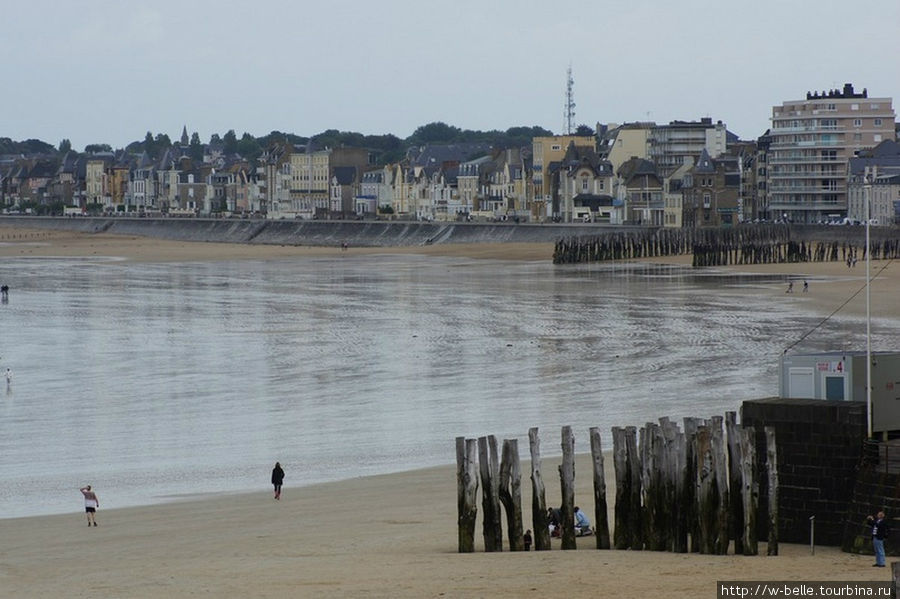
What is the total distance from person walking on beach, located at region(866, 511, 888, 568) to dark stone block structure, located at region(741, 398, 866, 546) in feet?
2.98

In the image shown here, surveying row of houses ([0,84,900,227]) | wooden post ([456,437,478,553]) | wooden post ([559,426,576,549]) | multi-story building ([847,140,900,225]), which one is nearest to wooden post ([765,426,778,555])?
wooden post ([559,426,576,549])

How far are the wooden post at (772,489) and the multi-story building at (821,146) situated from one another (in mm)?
101853

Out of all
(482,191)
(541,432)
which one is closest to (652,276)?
(541,432)

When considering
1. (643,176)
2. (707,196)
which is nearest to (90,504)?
(707,196)

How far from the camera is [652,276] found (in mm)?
73750

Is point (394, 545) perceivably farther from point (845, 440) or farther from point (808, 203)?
point (808, 203)

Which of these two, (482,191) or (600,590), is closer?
(600,590)

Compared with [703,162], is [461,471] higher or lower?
lower

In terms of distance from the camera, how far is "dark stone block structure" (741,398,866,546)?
16.7 metres

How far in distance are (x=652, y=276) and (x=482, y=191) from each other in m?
78.9

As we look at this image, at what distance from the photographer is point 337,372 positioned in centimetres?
3753

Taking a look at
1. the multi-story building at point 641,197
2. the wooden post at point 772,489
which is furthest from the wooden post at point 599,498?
the multi-story building at point 641,197

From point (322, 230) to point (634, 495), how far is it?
11925 cm

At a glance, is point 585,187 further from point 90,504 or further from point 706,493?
point 706,493
